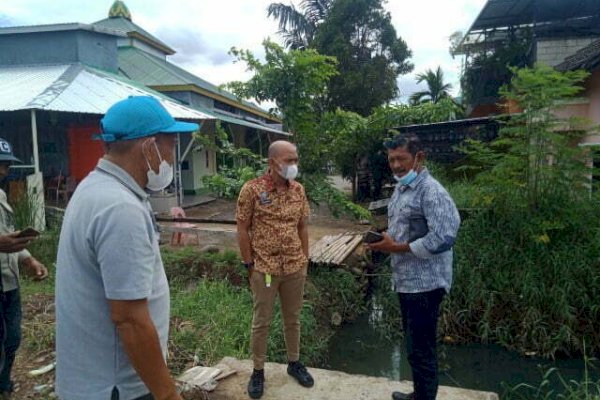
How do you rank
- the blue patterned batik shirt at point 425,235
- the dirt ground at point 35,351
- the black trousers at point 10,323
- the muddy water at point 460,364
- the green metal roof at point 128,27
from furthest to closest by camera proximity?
the green metal roof at point 128,27
the muddy water at point 460,364
the dirt ground at point 35,351
the black trousers at point 10,323
the blue patterned batik shirt at point 425,235

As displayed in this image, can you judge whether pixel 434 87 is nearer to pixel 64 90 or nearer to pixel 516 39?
pixel 516 39

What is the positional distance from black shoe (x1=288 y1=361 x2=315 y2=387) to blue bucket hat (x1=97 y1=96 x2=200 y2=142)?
243 cm

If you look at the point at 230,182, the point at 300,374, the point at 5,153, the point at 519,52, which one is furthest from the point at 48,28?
the point at 519,52

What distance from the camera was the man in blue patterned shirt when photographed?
9.40ft

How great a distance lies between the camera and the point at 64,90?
1016cm

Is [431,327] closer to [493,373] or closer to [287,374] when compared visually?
[287,374]

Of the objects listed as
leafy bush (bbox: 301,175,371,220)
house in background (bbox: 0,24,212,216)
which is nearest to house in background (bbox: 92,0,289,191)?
house in background (bbox: 0,24,212,216)

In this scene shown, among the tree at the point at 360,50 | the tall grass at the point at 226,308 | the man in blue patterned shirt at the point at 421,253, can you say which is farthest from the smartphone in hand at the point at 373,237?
the tree at the point at 360,50

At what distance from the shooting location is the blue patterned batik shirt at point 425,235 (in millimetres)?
2840

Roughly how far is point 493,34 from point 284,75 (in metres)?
12.3

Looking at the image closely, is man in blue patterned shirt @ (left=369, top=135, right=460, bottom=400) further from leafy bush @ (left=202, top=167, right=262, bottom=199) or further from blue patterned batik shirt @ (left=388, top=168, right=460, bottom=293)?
leafy bush @ (left=202, top=167, right=262, bottom=199)

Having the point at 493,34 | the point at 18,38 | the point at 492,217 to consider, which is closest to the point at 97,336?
the point at 492,217

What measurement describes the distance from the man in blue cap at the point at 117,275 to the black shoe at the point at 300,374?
1978mm

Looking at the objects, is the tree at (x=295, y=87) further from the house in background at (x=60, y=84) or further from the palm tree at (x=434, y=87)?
the palm tree at (x=434, y=87)
